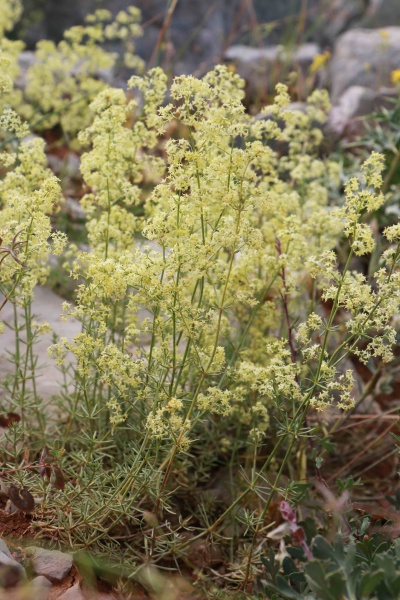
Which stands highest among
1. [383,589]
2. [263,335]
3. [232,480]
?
[263,335]

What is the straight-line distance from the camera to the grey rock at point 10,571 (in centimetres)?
A: 167

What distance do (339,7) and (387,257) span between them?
8.24 metres

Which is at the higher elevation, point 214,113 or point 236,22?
point 236,22

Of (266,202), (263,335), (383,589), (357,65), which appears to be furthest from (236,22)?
(383,589)

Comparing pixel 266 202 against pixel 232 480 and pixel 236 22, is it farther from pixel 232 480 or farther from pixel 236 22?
pixel 236 22

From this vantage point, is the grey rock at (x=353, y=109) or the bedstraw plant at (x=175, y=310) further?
the grey rock at (x=353, y=109)

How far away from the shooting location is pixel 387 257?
75.6 inches

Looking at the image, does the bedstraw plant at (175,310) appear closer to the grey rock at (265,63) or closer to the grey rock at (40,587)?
the grey rock at (40,587)

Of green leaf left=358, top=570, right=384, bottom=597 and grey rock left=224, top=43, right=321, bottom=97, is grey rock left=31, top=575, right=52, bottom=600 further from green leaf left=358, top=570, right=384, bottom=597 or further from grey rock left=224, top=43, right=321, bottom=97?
grey rock left=224, top=43, right=321, bottom=97

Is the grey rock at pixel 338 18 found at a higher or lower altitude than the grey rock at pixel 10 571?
higher

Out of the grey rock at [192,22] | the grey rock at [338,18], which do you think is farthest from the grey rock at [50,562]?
the grey rock at [338,18]

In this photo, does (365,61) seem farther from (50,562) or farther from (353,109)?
Answer: (50,562)

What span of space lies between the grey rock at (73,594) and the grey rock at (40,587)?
45mm

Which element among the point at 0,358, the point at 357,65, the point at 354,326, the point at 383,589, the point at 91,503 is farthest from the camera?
the point at 357,65
